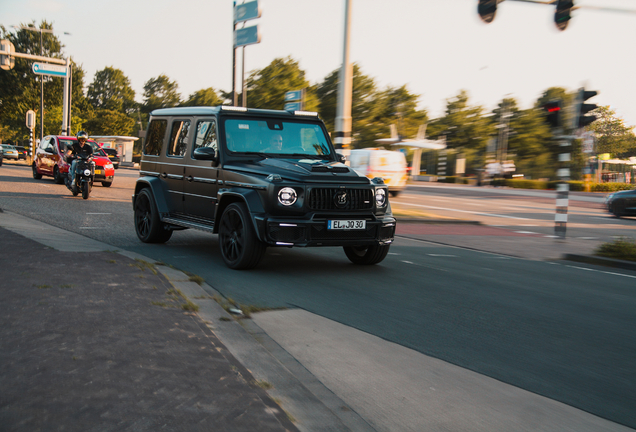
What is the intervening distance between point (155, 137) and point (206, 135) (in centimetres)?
169

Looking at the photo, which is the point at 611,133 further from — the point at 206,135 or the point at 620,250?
the point at 206,135

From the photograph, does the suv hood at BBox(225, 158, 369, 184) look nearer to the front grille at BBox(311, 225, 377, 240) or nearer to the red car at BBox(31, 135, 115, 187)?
the front grille at BBox(311, 225, 377, 240)

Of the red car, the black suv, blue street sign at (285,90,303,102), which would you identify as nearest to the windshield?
the black suv

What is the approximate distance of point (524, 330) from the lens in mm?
5234

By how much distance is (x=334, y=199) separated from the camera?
714 cm

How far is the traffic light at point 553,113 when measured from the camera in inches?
547

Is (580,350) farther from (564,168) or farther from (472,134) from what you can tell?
(472,134)

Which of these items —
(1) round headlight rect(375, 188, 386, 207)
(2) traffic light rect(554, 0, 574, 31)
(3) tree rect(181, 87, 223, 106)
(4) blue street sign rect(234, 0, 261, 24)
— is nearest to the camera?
(1) round headlight rect(375, 188, 386, 207)

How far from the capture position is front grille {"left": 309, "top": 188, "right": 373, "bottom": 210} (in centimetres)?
705

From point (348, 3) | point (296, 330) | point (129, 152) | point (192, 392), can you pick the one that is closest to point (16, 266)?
point (296, 330)

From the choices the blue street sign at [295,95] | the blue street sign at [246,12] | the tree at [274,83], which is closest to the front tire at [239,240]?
the blue street sign at [295,95]

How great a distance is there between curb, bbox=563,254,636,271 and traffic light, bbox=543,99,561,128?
4383 millimetres

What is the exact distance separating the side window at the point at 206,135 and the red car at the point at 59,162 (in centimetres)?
1441

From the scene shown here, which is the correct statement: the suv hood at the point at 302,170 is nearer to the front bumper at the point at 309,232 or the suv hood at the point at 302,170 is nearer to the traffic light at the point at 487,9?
the front bumper at the point at 309,232
